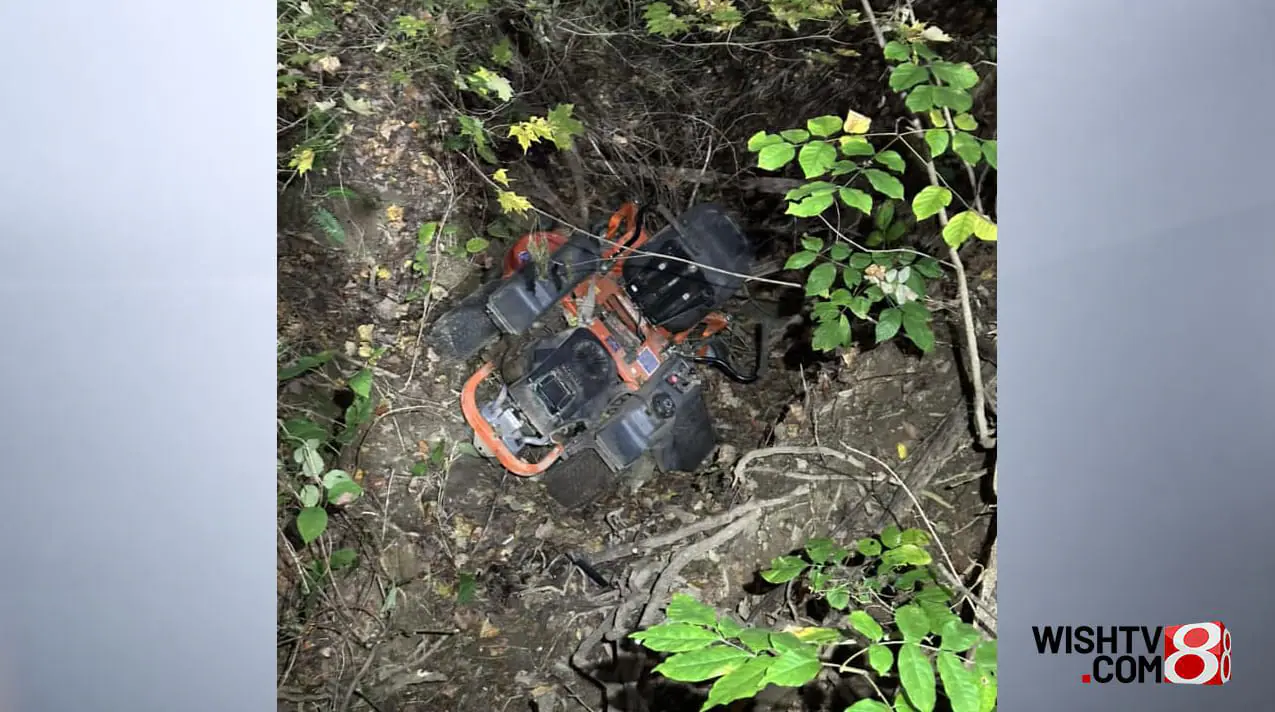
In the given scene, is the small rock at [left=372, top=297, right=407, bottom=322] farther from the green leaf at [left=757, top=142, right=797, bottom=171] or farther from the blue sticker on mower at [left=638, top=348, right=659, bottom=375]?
the green leaf at [left=757, top=142, right=797, bottom=171]

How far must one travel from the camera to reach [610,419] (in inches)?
50.4

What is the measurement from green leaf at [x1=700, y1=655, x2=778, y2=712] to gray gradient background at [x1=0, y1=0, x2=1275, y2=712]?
1.42 feet

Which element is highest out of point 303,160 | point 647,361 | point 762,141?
point 303,160

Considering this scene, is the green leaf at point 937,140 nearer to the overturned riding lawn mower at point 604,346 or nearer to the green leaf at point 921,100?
the green leaf at point 921,100

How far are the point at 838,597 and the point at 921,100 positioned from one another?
2.52ft

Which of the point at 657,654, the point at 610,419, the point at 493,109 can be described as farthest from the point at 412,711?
the point at 493,109

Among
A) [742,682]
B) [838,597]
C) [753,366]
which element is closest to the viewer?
[742,682]

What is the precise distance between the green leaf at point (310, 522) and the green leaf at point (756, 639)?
25.2 inches

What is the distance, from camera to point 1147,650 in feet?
2.98

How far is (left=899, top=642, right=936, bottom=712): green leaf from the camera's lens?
69cm

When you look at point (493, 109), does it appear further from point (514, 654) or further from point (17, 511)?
point (514, 654)

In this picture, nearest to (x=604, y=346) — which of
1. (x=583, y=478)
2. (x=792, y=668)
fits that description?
(x=583, y=478)

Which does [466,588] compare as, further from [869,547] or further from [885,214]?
[885,214]

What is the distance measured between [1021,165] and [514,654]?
1.13m
